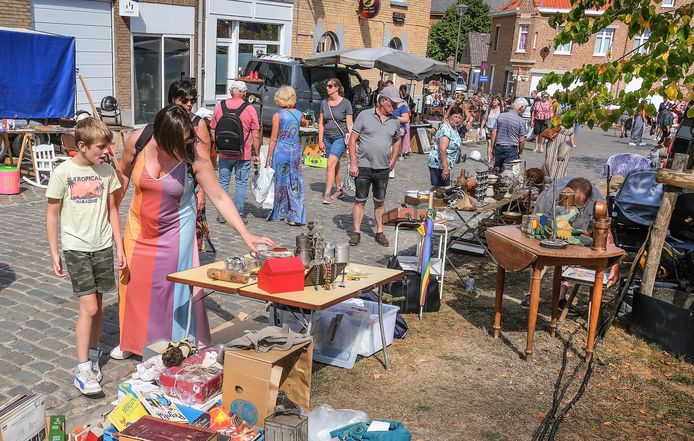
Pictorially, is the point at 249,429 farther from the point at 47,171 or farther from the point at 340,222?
the point at 47,171

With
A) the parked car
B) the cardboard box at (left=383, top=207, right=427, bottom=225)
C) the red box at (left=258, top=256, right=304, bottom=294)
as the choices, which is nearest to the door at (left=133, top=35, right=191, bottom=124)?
the parked car

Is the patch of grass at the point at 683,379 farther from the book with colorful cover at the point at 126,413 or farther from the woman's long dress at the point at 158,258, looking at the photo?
the book with colorful cover at the point at 126,413

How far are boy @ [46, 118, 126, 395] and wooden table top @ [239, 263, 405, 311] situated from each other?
3.09 ft

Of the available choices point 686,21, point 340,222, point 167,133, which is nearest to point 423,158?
point 340,222

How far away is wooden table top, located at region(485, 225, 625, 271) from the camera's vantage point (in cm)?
529

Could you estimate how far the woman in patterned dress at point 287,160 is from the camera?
29.6 feet

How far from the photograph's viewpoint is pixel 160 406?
3.83 meters

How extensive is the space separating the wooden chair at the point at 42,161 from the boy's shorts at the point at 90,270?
23.4 ft

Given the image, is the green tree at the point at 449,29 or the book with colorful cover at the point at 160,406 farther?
the green tree at the point at 449,29

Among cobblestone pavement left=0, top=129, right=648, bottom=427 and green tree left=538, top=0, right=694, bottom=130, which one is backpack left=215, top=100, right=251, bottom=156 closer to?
cobblestone pavement left=0, top=129, right=648, bottom=427

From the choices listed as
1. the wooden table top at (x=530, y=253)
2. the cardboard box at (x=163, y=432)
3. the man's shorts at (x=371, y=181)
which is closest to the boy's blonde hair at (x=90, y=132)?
the cardboard box at (x=163, y=432)

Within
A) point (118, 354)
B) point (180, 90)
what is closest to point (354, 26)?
point (180, 90)

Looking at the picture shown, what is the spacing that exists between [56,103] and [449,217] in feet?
28.1

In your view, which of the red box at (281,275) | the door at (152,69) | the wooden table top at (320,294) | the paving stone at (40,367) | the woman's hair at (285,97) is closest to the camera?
the wooden table top at (320,294)
